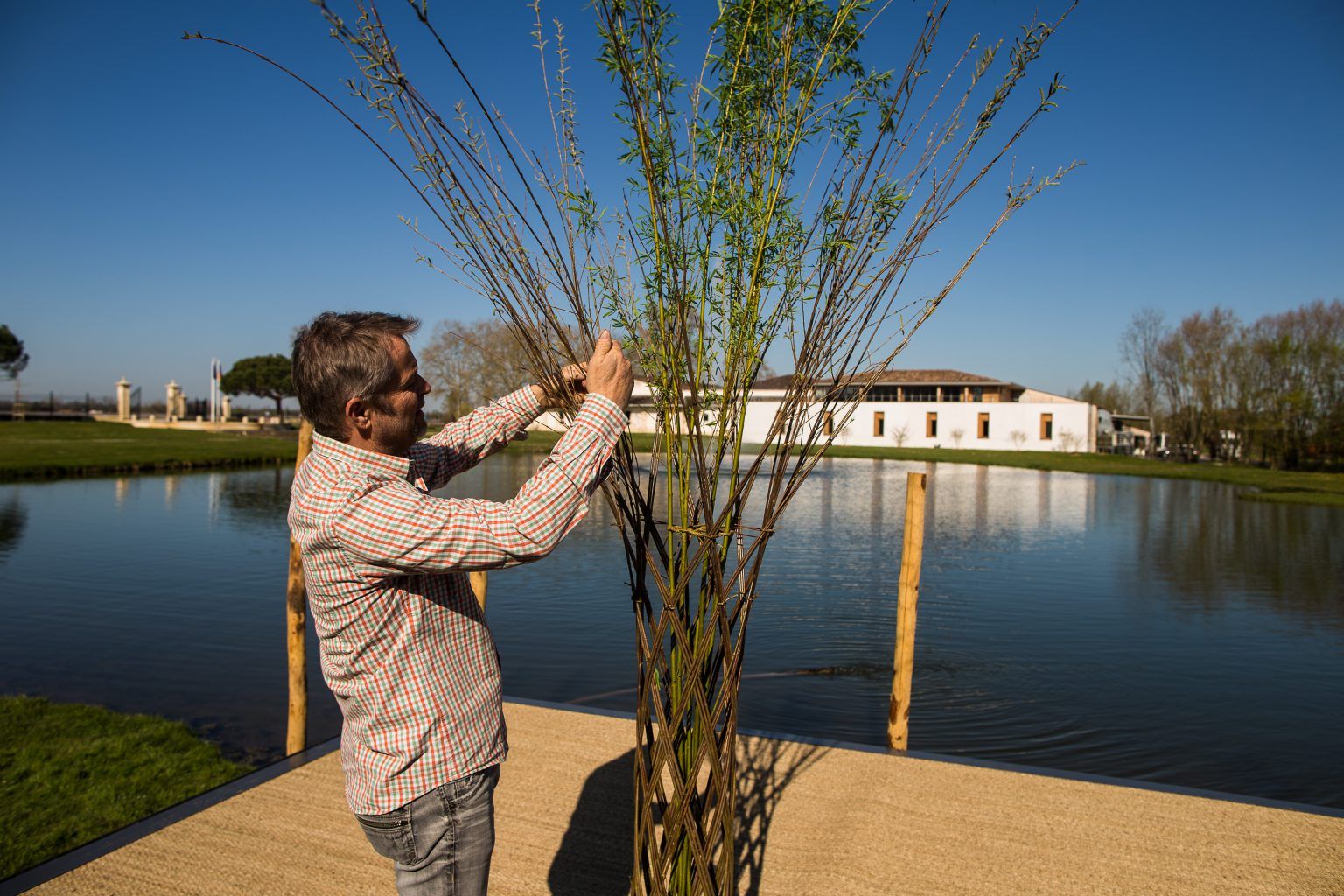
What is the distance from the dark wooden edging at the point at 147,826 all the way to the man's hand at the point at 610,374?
2922 mm

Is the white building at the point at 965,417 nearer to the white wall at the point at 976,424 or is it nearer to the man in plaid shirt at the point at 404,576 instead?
the white wall at the point at 976,424

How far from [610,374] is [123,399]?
53551mm

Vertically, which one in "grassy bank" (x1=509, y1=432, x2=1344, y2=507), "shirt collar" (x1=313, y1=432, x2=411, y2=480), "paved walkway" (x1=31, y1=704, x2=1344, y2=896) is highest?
"shirt collar" (x1=313, y1=432, x2=411, y2=480)

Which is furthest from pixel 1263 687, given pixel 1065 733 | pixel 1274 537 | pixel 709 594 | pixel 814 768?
pixel 1274 537

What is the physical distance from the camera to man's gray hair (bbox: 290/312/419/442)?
1628 mm

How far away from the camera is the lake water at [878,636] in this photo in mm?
6508

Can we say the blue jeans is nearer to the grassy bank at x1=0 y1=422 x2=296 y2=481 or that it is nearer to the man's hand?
the man's hand

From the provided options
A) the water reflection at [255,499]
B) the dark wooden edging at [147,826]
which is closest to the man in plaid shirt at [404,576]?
the dark wooden edging at [147,826]

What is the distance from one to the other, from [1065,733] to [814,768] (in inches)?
133

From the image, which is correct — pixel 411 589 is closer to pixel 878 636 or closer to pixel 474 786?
pixel 474 786

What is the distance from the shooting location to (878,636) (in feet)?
30.5

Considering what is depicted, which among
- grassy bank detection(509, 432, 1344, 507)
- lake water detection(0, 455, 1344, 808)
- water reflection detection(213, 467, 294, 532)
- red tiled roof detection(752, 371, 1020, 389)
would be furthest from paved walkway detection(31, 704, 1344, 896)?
red tiled roof detection(752, 371, 1020, 389)

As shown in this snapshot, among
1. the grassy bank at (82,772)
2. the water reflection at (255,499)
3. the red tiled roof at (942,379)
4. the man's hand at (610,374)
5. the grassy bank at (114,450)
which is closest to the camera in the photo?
the man's hand at (610,374)

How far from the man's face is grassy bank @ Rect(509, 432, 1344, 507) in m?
21.2
